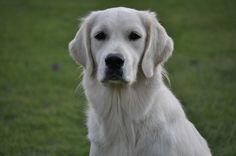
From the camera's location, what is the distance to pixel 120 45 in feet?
20.5

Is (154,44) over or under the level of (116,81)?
over

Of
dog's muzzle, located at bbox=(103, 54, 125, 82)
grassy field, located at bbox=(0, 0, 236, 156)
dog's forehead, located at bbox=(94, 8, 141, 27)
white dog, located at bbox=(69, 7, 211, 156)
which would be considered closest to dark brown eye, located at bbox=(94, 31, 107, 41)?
white dog, located at bbox=(69, 7, 211, 156)

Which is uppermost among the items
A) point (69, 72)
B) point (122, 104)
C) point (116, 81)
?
point (116, 81)

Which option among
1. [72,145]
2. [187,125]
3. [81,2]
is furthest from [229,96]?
[81,2]

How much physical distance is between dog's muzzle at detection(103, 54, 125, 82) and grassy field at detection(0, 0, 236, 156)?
2.53 metres

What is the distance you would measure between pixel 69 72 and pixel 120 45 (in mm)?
6621

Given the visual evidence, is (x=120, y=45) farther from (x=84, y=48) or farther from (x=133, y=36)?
(x=84, y=48)

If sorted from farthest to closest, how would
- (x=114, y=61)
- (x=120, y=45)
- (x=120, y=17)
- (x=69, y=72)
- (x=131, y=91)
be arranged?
(x=69, y=72) → (x=131, y=91) → (x=120, y=17) → (x=120, y=45) → (x=114, y=61)

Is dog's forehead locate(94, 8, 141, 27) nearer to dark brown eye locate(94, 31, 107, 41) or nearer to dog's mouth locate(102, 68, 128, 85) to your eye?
dark brown eye locate(94, 31, 107, 41)

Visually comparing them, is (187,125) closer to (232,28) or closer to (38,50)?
(38,50)

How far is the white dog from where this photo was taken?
6.30 metres

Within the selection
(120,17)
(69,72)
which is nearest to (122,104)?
(120,17)

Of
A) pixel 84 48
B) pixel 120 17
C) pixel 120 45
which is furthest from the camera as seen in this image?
pixel 84 48

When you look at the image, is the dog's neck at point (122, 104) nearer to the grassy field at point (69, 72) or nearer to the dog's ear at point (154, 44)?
the dog's ear at point (154, 44)
